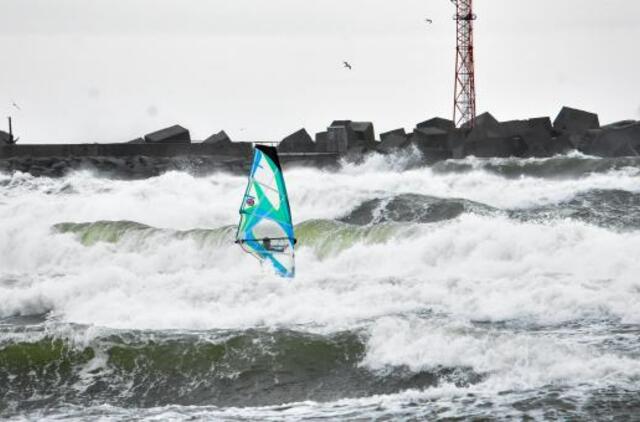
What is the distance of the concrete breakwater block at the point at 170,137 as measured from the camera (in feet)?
128

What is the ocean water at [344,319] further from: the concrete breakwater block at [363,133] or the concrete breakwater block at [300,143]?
the concrete breakwater block at [300,143]

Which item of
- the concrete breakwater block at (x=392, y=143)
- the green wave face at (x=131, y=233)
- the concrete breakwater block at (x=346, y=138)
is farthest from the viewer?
the concrete breakwater block at (x=346, y=138)

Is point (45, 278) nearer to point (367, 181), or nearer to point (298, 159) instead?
point (367, 181)

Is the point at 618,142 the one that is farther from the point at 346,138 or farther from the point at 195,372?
the point at 195,372

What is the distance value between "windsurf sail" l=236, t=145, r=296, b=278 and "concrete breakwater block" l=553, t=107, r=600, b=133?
2477 cm

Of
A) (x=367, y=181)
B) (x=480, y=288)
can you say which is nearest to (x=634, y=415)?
(x=480, y=288)

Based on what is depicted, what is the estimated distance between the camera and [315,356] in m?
11.1

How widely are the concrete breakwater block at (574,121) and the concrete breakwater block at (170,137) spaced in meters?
13.1

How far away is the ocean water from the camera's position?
9719 mm

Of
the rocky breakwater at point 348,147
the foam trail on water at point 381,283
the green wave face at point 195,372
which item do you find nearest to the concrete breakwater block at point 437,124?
the rocky breakwater at point 348,147

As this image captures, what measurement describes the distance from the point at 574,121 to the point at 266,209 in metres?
25.4

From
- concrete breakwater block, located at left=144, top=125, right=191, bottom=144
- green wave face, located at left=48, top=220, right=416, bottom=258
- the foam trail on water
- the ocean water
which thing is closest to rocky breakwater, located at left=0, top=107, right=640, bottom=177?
concrete breakwater block, located at left=144, top=125, right=191, bottom=144

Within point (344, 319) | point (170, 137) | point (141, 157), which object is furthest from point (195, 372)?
point (170, 137)

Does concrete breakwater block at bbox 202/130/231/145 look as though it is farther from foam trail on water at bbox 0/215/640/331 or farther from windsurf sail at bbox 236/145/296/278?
windsurf sail at bbox 236/145/296/278
